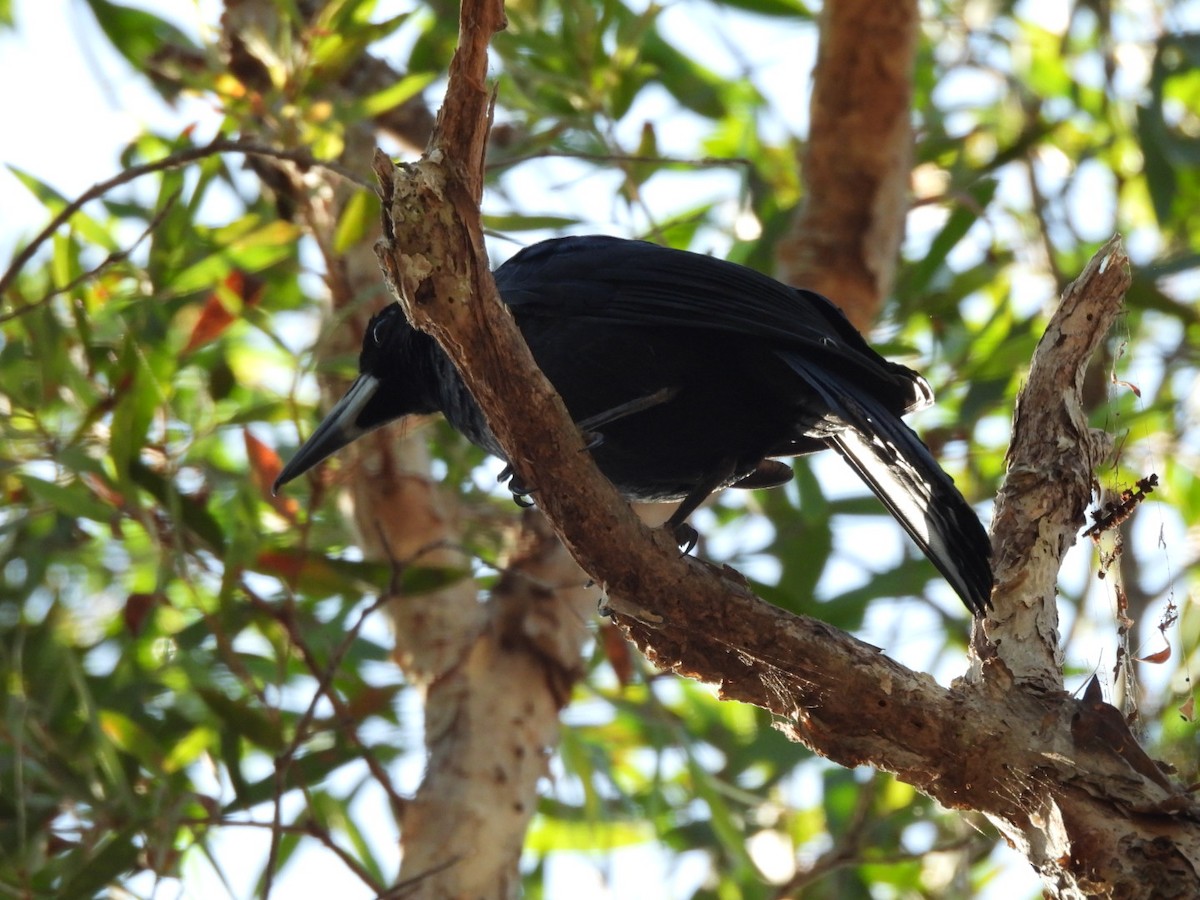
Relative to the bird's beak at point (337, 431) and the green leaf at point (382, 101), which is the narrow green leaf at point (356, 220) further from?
the bird's beak at point (337, 431)

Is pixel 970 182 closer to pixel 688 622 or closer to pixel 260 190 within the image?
pixel 260 190

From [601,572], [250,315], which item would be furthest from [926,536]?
[250,315]

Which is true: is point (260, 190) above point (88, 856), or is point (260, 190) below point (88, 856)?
above

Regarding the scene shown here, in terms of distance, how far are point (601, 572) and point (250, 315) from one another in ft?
7.27

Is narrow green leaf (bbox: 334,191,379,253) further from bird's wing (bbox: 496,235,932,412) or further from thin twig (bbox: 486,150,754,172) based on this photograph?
bird's wing (bbox: 496,235,932,412)

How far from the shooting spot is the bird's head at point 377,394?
396cm

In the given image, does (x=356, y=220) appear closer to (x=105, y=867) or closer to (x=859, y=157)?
(x=859, y=157)

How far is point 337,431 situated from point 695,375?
1.21m


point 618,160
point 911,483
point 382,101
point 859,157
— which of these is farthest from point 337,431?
point 859,157

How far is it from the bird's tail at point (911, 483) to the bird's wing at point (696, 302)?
70 millimetres

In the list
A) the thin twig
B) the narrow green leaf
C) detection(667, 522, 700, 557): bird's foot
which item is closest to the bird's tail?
detection(667, 522, 700, 557): bird's foot

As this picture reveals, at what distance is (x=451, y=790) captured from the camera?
3902 mm

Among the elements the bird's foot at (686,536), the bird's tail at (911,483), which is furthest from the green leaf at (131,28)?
the bird's tail at (911,483)

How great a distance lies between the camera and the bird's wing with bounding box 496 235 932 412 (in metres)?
3.14
